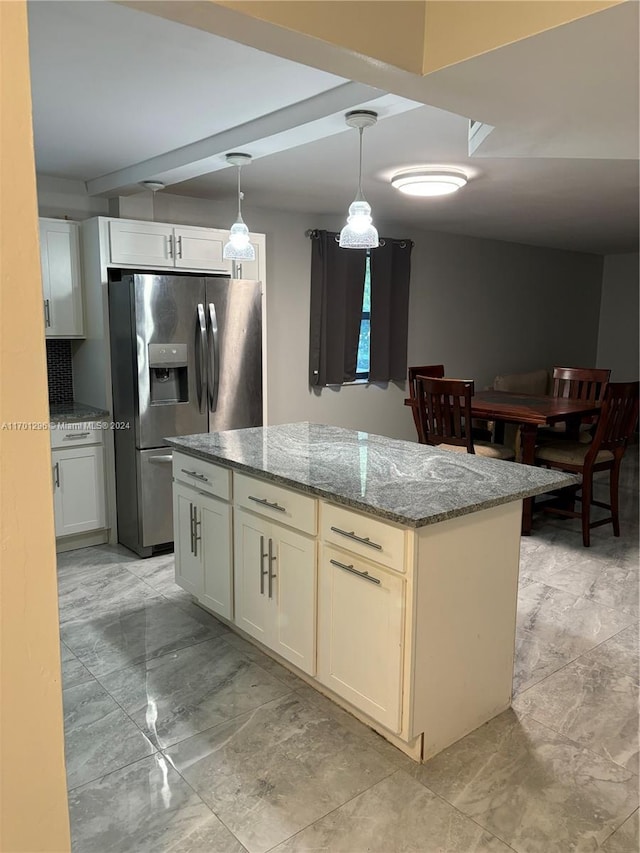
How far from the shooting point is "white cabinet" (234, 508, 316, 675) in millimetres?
2460

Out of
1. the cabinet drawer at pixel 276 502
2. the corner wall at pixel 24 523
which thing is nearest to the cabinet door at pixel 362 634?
the cabinet drawer at pixel 276 502

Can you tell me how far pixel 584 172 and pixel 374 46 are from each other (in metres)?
2.55

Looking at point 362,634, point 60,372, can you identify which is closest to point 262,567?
point 362,634

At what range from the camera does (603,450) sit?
14.6 ft

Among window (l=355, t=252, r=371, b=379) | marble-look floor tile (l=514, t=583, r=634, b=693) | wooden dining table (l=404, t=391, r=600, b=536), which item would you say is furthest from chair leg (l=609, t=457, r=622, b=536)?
window (l=355, t=252, r=371, b=379)

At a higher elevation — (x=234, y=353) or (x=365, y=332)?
(x=365, y=332)

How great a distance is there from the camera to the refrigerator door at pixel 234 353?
4156mm

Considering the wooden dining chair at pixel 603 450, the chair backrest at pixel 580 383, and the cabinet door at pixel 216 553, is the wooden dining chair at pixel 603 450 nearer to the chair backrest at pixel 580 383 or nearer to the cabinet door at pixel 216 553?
the chair backrest at pixel 580 383

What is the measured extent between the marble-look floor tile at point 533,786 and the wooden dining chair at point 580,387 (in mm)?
3126

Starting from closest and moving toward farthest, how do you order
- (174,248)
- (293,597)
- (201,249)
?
(293,597) < (174,248) < (201,249)

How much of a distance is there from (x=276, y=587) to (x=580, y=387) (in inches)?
146

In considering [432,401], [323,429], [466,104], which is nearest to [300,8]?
[466,104]

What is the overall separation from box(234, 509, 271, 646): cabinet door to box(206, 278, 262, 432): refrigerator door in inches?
61.1

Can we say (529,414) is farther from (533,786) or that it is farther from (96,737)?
(96,737)
